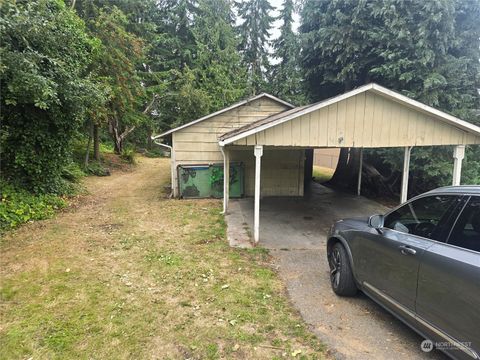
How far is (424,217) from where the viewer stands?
9.47 feet

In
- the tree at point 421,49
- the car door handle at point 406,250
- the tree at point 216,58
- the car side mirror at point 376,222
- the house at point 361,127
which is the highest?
the tree at point 216,58

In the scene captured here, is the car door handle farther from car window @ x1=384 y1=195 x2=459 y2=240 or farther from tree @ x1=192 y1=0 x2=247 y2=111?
tree @ x1=192 y1=0 x2=247 y2=111

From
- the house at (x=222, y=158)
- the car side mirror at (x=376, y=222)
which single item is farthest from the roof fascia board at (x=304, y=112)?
the house at (x=222, y=158)

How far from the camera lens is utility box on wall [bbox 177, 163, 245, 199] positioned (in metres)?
10.7

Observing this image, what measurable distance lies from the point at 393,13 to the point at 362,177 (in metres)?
6.64

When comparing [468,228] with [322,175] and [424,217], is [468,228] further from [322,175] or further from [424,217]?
[322,175]

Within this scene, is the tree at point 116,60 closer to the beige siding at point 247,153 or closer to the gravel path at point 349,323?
the beige siding at point 247,153

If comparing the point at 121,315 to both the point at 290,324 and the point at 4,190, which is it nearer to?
the point at 290,324

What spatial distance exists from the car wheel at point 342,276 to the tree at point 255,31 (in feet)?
94.8

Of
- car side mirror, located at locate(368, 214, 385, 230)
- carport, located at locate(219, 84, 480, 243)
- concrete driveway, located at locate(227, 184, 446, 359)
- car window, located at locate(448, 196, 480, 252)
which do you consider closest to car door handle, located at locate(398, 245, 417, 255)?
car window, located at locate(448, 196, 480, 252)

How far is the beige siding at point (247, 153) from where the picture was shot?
1070 centimetres

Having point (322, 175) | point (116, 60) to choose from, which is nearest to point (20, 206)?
point (116, 60)

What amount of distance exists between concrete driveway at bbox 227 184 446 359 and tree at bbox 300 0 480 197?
Result: 3710mm

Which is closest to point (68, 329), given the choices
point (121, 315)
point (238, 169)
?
point (121, 315)
